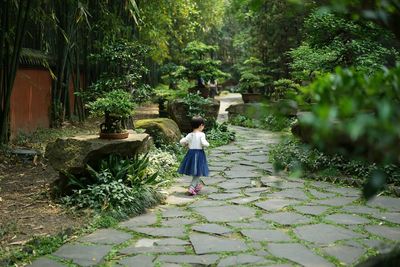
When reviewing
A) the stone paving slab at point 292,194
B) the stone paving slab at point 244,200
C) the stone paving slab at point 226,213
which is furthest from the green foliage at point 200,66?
the stone paving slab at point 226,213

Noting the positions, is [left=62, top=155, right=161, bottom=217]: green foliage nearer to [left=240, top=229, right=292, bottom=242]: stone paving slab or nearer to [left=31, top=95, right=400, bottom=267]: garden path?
[left=31, top=95, right=400, bottom=267]: garden path

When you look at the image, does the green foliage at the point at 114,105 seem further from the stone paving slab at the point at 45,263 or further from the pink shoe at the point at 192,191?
the stone paving slab at the point at 45,263

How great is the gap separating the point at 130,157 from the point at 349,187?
322 centimetres

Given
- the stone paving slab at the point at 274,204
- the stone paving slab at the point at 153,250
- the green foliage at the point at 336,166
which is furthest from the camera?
the green foliage at the point at 336,166

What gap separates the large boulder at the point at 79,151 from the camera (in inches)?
212

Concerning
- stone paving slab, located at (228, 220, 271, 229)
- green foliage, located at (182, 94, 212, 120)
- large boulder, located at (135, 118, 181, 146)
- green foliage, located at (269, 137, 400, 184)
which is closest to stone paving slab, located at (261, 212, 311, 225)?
stone paving slab, located at (228, 220, 271, 229)

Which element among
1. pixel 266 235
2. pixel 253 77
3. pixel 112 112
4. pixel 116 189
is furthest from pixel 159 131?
pixel 253 77

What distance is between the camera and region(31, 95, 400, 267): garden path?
151 inches

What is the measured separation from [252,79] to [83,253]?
14.0 meters

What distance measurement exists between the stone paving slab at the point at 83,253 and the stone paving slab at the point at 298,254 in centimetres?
151

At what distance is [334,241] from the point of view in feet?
14.0

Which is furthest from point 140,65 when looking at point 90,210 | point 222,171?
point 90,210

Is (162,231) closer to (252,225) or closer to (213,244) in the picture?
(213,244)

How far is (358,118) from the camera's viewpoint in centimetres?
98
